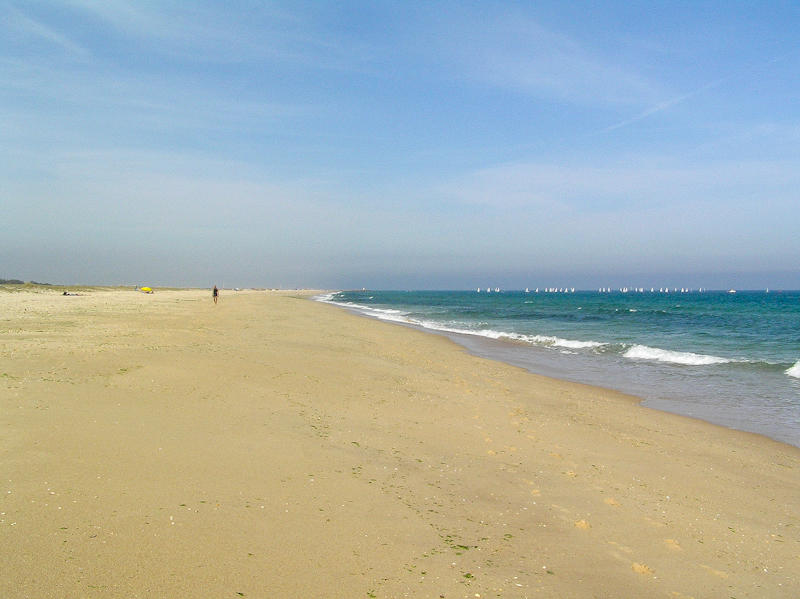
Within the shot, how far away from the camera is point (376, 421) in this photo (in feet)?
28.8

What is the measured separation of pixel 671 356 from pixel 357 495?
20.6 m

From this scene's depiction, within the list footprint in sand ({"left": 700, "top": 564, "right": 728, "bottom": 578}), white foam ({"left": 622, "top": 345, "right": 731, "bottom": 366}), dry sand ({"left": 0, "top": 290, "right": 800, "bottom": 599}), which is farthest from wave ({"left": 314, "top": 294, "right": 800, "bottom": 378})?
footprint in sand ({"left": 700, "top": 564, "right": 728, "bottom": 578})

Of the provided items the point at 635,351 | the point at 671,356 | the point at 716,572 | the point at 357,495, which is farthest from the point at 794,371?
the point at 357,495

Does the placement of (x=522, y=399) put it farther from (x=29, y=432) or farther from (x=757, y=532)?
(x=29, y=432)

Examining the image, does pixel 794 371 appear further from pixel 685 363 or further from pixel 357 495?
pixel 357 495

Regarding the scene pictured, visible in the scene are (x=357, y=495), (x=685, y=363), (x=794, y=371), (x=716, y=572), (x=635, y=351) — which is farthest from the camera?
(x=635, y=351)

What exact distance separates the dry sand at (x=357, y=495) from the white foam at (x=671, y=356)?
1129cm

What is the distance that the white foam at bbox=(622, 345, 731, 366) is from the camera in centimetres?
2059

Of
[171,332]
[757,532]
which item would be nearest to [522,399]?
[757,532]

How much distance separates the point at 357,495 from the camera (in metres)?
5.46

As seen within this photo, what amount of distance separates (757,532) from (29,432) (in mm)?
8504

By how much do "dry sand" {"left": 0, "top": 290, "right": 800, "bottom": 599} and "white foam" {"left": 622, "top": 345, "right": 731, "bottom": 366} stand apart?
11287 mm

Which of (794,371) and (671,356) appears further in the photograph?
(671,356)

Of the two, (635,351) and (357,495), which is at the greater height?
(357,495)
